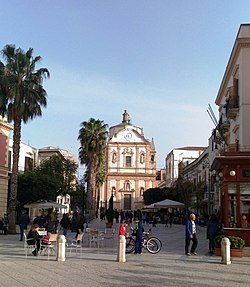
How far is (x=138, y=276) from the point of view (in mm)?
12250

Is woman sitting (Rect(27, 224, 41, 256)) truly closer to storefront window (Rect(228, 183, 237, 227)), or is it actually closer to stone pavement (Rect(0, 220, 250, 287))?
stone pavement (Rect(0, 220, 250, 287))

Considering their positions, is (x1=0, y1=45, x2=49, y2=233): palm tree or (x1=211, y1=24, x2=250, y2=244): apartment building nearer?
(x1=211, y1=24, x2=250, y2=244): apartment building

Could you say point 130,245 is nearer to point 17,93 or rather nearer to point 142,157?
point 17,93

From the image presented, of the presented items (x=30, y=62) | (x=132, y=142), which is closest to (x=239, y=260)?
(x=30, y=62)

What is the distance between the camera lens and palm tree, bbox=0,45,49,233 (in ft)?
96.8

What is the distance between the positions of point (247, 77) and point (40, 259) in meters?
18.2

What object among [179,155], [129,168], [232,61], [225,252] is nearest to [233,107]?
[232,61]

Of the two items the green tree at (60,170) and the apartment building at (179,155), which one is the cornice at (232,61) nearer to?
the green tree at (60,170)

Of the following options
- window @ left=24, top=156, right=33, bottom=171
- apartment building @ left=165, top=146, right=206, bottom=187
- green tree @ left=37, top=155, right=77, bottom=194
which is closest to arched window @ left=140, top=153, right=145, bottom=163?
apartment building @ left=165, top=146, right=206, bottom=187

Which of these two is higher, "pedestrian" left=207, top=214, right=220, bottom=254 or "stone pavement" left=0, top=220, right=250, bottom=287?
"pedestrian" left=207, top=214, right=220, bottom=254

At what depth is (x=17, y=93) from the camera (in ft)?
96.8

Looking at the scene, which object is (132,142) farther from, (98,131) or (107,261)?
(107,261)

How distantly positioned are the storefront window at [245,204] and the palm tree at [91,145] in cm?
3545

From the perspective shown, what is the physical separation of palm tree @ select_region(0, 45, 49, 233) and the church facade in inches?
2504
